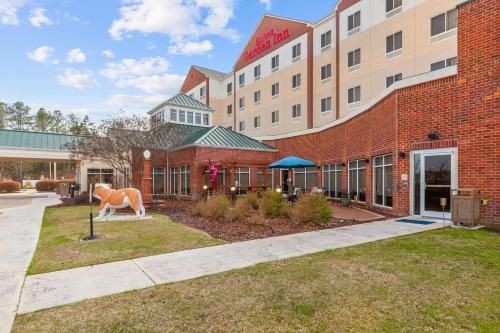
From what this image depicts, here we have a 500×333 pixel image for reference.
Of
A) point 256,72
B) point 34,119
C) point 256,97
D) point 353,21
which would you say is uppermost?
point 353,21

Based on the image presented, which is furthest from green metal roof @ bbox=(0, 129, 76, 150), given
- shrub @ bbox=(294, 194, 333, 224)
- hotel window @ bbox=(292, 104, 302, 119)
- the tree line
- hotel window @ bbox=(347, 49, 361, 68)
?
the tree line

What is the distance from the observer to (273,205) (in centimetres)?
1188

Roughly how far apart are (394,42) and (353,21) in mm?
4365

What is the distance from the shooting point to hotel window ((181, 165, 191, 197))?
21.5 metres

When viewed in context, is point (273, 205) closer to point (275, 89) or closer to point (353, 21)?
point (353, 21)

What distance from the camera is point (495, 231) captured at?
866 centimetres

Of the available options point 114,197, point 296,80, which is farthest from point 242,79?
point 114,197

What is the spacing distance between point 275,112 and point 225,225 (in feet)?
76.9

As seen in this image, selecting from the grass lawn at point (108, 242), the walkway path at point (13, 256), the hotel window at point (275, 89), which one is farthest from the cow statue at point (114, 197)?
the hotel window at point (275, 89)

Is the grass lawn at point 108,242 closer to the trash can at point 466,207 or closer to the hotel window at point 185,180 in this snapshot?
the trash can at point 466,207

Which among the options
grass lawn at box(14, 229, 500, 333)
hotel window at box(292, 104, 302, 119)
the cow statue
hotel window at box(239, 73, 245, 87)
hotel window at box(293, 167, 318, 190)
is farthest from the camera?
hotel window at box(239, 73, 245, 87)

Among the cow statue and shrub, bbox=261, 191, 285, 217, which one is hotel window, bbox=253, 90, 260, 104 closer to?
shrub, bbox=261, 191, 285, 217

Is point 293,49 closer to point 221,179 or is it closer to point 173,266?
point 221,179

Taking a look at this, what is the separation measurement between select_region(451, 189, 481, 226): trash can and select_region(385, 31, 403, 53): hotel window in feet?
48.3
